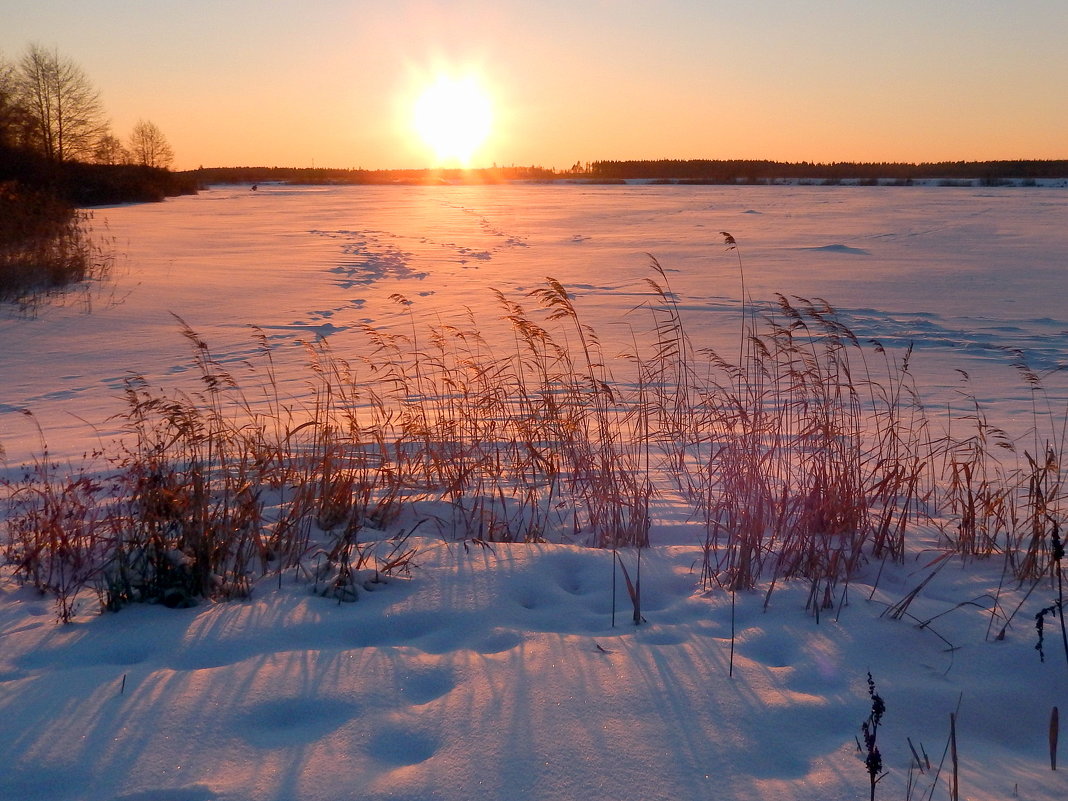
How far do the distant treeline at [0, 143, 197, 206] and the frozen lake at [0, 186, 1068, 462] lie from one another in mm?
2389

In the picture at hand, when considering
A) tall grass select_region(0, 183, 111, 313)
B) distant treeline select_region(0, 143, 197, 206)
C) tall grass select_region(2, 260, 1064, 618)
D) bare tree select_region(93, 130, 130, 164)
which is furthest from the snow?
bare tree select_region(93, 130, 130, 164)

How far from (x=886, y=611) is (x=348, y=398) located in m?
4.18

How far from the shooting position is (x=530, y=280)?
12.1m

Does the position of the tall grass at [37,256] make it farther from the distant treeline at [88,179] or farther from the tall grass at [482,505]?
the distant treeline at [88,179]

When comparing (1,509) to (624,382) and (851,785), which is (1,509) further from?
(624,382)

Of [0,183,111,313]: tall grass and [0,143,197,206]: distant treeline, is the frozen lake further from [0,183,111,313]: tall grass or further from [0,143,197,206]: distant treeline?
[0,143,197,206]: distant treeline

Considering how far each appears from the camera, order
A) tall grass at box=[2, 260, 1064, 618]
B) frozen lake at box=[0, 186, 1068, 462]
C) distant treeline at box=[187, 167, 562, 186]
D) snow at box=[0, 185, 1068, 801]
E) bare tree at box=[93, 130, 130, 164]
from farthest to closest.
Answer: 1. distant treeline at box=[187, 167, 562, 186]
2. bare tree at box=[93, 130, 130, 164]
3. frozen lake at box=[0, 186, 1068, 462]
4. tall grass at box=[2, 260, 1064, 618]
5. snow at box=[0, 185, 1068, 801]

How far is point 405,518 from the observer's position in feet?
11.9

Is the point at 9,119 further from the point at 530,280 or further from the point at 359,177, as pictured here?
the point at 359,177

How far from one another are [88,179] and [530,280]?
23.2 m

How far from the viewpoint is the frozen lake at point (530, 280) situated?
24.5ft

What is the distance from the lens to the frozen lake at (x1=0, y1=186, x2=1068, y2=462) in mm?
7469

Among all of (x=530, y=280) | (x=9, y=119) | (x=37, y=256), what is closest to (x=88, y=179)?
(x=9, y=119)

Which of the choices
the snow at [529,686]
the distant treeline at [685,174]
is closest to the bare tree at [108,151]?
the distant treeline at [685,174]
